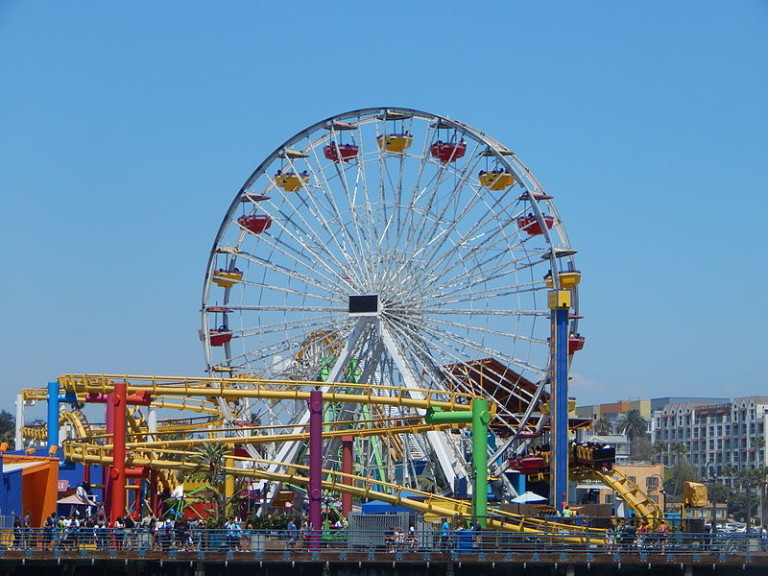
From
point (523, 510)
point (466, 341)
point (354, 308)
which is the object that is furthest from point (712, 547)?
point (354, 308)

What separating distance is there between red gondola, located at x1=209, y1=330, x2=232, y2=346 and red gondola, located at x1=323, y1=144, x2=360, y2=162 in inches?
410

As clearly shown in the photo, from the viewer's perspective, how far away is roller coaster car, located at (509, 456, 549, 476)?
253ft

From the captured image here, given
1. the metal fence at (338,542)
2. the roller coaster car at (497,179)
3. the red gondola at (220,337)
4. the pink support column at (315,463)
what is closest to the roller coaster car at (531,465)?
the roller coaster car at (497,179)

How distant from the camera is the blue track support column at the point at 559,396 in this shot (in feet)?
231

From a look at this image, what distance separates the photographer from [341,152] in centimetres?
7831

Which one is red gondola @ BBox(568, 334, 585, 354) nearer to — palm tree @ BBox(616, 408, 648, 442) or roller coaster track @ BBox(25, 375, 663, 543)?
roller coaster track @ BBox(25, 375, 663, 543)

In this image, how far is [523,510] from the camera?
214 feet

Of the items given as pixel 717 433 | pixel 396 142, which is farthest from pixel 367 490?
pixel 717 433

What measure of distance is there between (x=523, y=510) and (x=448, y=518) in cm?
340

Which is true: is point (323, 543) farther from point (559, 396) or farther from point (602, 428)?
point (602, 428)

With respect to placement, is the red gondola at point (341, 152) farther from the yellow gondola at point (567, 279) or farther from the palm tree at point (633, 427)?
the palm tree at point (633, 427)

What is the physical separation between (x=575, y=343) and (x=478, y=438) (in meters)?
15.7

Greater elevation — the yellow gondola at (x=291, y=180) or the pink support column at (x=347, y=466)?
the yellow gondola at (x=291, y=180)

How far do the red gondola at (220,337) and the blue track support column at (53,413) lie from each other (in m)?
12.7
